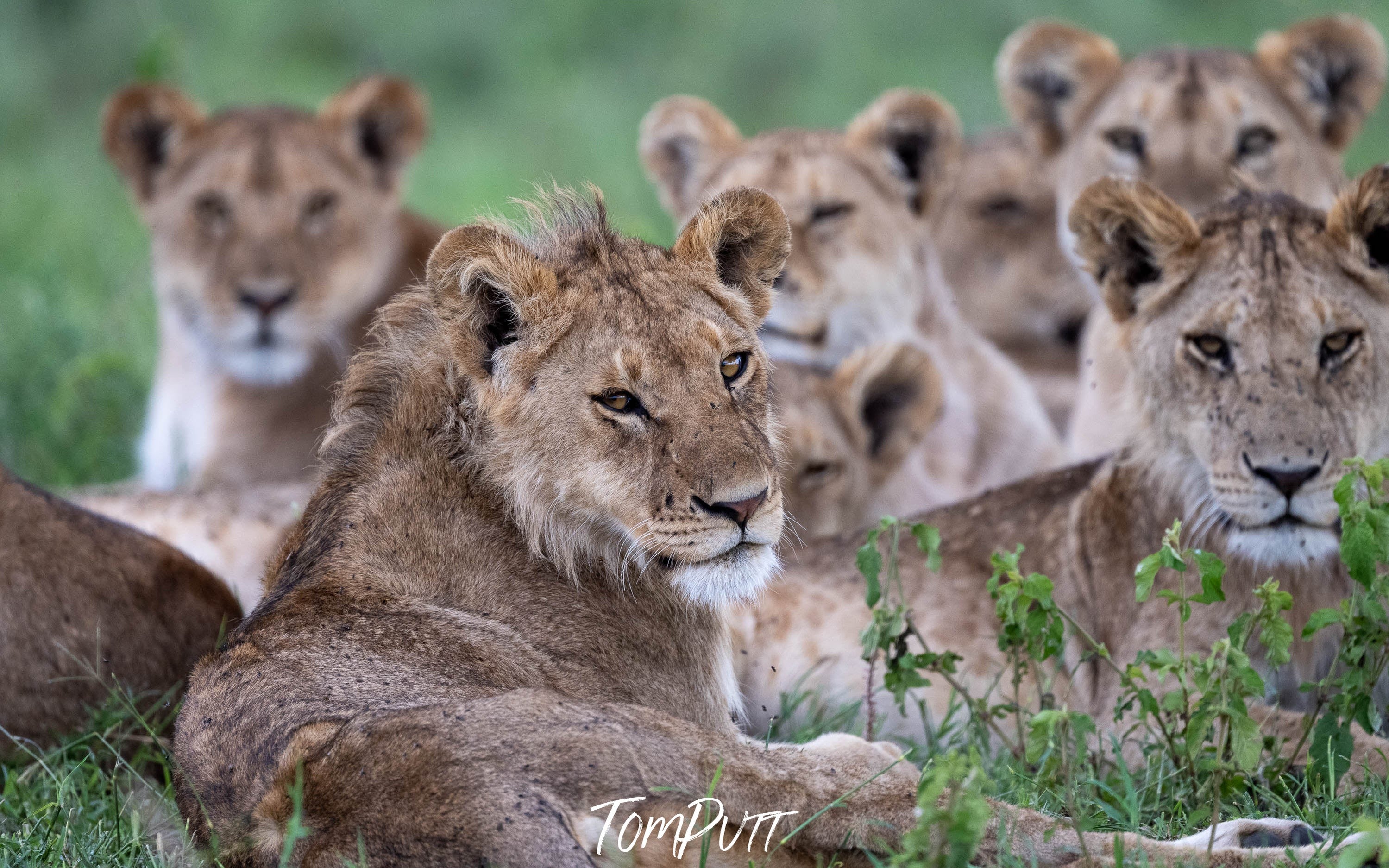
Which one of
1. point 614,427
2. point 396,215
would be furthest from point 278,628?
point 396,215

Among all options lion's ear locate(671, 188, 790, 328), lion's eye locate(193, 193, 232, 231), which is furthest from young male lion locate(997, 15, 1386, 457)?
lion's eye locate(193, 193, 232, 231)

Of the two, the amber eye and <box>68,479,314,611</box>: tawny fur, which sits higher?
the amber eye

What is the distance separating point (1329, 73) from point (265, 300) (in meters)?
3.83

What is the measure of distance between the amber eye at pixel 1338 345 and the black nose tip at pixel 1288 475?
32 centimetres

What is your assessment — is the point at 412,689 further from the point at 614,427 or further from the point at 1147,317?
the point at 1147,317

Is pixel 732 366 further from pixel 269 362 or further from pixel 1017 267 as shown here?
pixel 1017 267

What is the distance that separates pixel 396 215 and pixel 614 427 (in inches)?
146

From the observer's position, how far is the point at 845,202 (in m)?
6.30

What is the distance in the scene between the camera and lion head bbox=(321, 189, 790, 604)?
10.6 feet

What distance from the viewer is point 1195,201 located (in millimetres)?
5945

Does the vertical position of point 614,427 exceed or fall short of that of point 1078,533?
it exceeds it

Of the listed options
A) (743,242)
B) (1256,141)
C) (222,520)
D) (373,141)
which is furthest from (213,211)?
(1256,141)

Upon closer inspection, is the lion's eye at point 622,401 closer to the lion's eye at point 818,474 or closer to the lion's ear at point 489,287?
the lion's ear at point 489,287

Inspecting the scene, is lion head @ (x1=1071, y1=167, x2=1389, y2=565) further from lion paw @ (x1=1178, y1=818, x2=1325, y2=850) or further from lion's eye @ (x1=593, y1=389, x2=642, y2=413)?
lion's eye @ (x1=593, y1=389, x2=642, y2=413)
